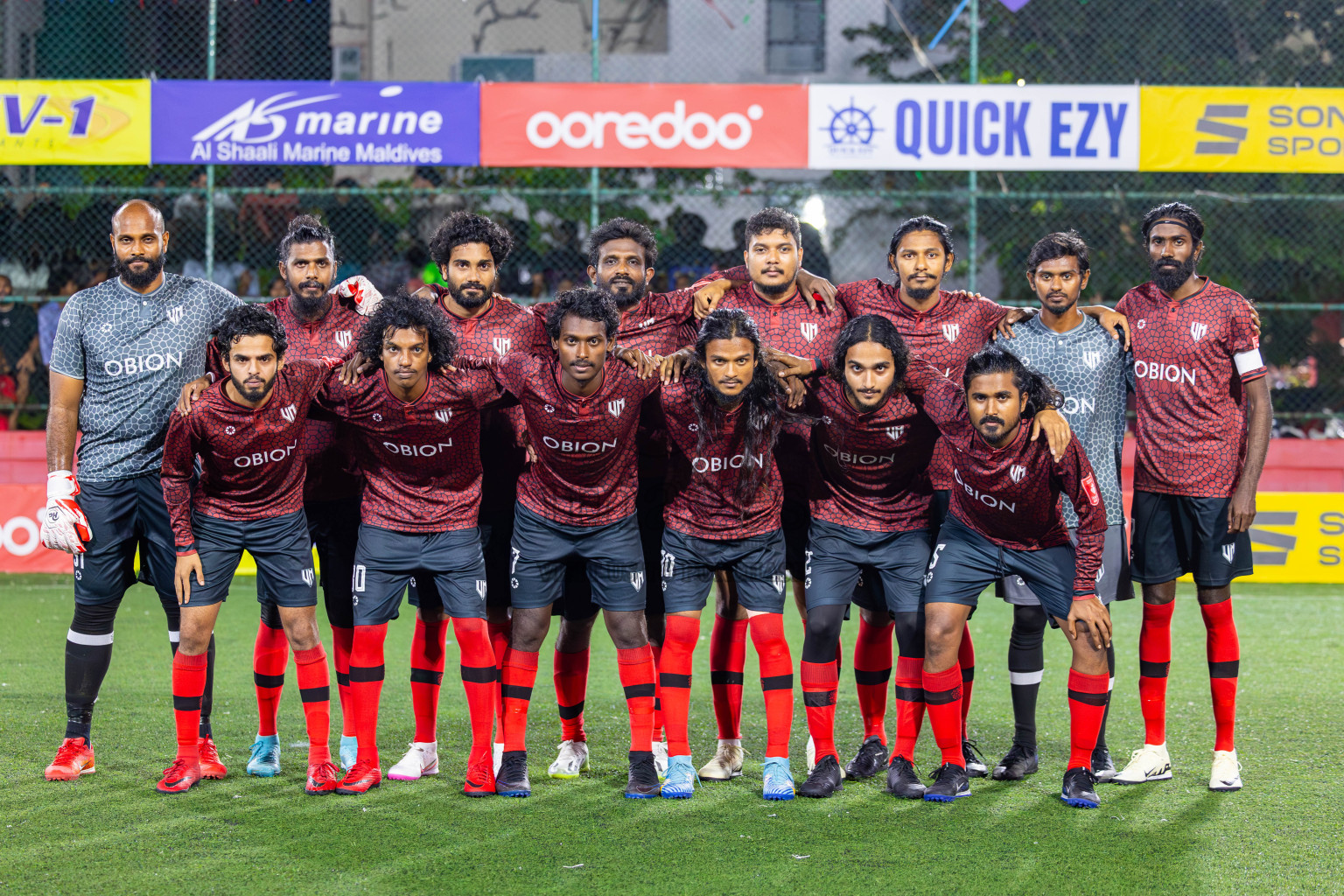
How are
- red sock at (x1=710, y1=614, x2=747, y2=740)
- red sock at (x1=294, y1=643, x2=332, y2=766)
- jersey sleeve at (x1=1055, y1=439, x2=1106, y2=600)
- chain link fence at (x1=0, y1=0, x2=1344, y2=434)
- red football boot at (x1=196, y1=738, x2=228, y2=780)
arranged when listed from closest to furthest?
jersey sleeve at (x1=1055, y1=439, x2=1106, y2=600) → red sock at (x1=294, y1=643, x2=332, y2=766) → red football boot at (x1=196, y1=738, x2=228, y2=780) → red sock at (x1=710, y1=614, x2=747, y2=740) → chain link fence at (x1=0, y1=0, x2=1344, y2=434)

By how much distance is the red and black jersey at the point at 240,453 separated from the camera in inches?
188

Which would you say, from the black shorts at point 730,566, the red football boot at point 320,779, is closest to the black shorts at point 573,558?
the black shorts at point 730,566

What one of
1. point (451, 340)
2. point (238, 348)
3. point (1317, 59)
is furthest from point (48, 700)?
point (1317, 59)

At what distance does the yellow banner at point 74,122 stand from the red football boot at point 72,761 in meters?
6.16

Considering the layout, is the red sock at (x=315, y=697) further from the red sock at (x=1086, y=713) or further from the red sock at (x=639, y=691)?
the red sock at (x=1086, y=713)

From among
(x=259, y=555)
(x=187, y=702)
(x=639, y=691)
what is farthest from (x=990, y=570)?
(x=187, y=702)

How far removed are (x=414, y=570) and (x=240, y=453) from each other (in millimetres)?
736

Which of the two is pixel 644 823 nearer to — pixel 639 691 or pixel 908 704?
pixel 639 691

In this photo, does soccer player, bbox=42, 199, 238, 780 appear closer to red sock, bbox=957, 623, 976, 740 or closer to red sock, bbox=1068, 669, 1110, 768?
red sock, bbox=957, 623, 976, 740

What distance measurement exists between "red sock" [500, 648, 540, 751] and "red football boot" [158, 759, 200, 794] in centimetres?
111

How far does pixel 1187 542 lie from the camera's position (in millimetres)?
5219

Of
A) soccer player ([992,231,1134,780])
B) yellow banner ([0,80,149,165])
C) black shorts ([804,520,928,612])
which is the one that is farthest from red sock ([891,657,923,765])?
yellow banner ([0,80,149,165])

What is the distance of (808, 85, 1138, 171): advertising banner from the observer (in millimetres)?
10172

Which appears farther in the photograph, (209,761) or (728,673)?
(728,673)
